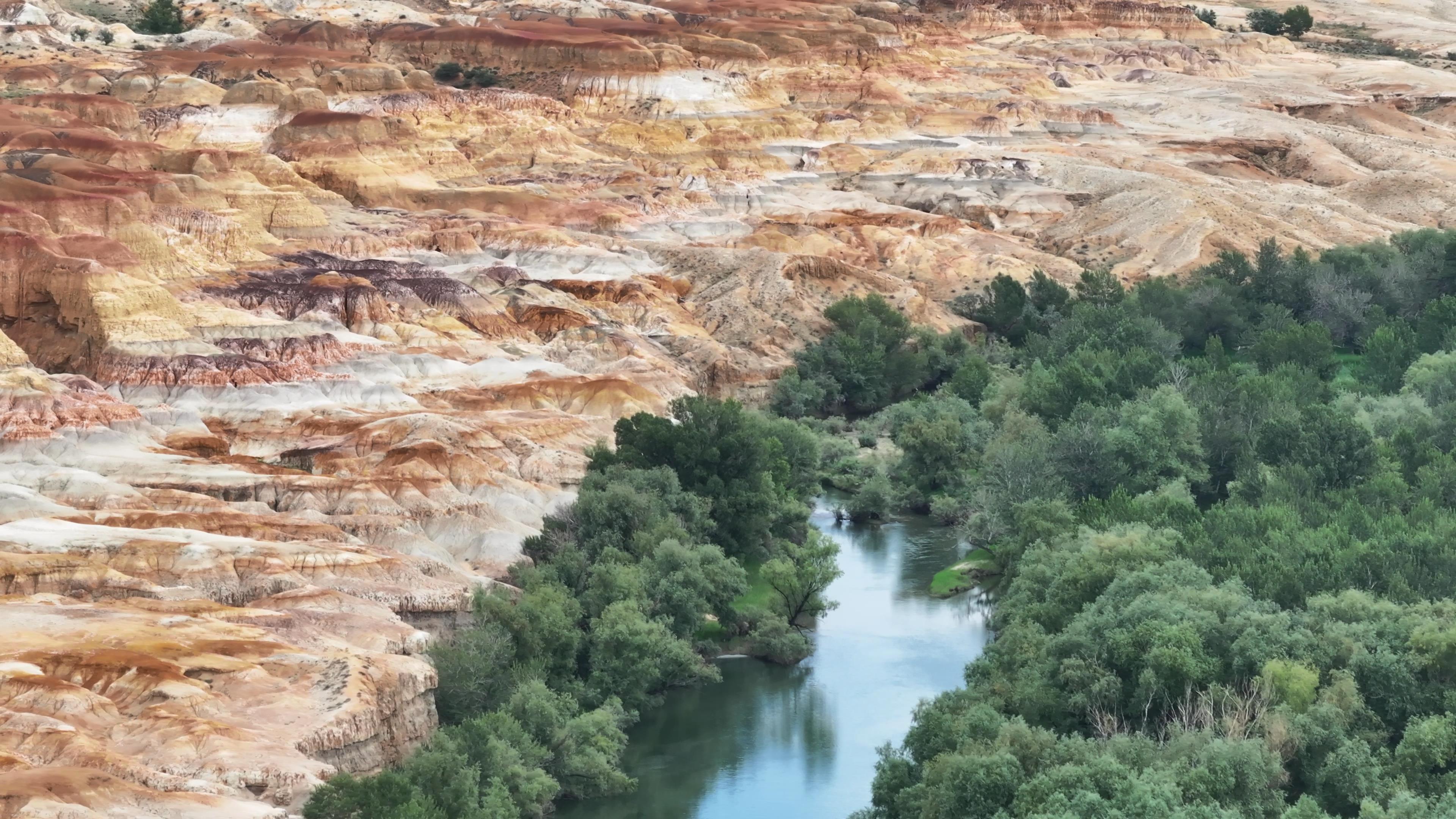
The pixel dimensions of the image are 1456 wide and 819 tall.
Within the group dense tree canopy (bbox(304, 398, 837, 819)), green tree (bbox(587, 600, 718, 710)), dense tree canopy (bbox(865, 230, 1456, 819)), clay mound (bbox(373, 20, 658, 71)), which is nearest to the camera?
dense tree canopy (bbox(865, 230, 1456, 819))

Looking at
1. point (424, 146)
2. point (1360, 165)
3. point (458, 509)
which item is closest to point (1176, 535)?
point (458, 509)

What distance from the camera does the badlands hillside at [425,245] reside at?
52438mm

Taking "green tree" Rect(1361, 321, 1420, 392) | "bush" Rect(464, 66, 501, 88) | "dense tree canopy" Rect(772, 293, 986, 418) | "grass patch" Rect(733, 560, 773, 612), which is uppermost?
"green tree" Rect(1361, 321, 1420, 392)

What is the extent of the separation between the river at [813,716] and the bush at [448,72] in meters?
85.8

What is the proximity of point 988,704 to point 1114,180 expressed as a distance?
83.1 m

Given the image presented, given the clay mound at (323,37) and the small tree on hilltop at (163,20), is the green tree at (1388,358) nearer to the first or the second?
the clay mound at (323,37)

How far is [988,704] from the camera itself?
54156 millimetres

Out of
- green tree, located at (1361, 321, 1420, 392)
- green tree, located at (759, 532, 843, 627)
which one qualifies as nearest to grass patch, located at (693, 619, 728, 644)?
green tree, located at (759, 532, 843, 627)

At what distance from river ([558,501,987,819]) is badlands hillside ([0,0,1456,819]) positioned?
7068 millimetres

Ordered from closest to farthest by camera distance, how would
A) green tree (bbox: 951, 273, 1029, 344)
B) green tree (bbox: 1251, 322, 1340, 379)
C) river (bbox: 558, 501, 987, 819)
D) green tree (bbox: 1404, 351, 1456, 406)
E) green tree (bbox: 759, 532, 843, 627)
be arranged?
river (bbox: 558, 501, 987, 819) → green tree (bbox: 759, 532, 843, 627) → green tree (bbox: 1404, 351, 1456, 406) → green tree (bbox: 1251, 322, 1340, 379) → green tree (bbox: 951, 273, 1029, 344)

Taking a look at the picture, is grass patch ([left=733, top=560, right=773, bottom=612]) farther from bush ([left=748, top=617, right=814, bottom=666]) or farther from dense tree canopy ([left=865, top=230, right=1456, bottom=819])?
dense tree canopy ([left=865, top=230, right=1456, bottom=819])

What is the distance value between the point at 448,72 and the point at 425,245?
47392 mm

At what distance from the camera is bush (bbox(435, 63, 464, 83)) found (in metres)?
155

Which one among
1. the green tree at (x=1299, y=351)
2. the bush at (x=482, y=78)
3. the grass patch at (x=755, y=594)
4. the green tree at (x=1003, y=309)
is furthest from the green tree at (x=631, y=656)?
the bush at (x=482, y=78)
